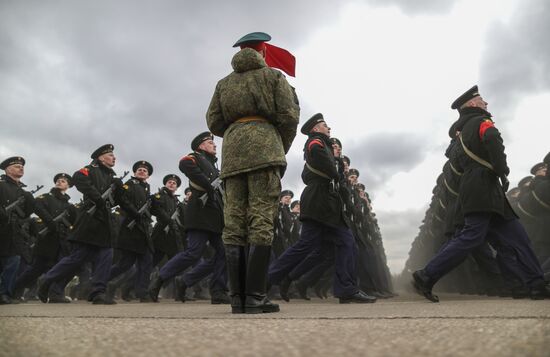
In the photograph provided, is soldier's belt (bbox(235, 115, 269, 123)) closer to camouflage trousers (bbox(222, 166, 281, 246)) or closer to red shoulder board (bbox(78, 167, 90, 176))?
camouflage trousers (bbox(222, 166, 281, 246))

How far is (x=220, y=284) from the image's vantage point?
604 cm

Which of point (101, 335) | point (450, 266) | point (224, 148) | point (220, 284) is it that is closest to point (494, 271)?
point (450, 266)

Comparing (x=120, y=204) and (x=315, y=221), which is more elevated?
(x=120, y=204)

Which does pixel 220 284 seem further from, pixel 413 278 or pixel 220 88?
pixel 220 88

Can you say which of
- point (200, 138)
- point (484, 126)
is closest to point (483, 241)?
point (484, 126)

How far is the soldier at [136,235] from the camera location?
286 inches

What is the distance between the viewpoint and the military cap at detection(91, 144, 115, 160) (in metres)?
7.02

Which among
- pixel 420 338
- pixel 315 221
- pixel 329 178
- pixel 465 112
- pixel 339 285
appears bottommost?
pixel 420 338

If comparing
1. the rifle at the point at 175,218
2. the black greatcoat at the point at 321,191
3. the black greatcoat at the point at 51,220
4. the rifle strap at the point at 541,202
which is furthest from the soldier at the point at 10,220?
the rifle strap at the point at 541,202

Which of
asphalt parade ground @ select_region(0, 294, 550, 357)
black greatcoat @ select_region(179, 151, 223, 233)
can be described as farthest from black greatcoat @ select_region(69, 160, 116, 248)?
asphalt parade ground @ select_region(0, 294, 550, 357)

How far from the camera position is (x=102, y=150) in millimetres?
7031

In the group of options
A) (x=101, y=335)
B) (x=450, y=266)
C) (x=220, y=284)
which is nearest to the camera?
(x=101, y=335)

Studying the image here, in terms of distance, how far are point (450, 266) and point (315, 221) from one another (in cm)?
148

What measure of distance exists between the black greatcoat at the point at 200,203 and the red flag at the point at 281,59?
66.1 inches
